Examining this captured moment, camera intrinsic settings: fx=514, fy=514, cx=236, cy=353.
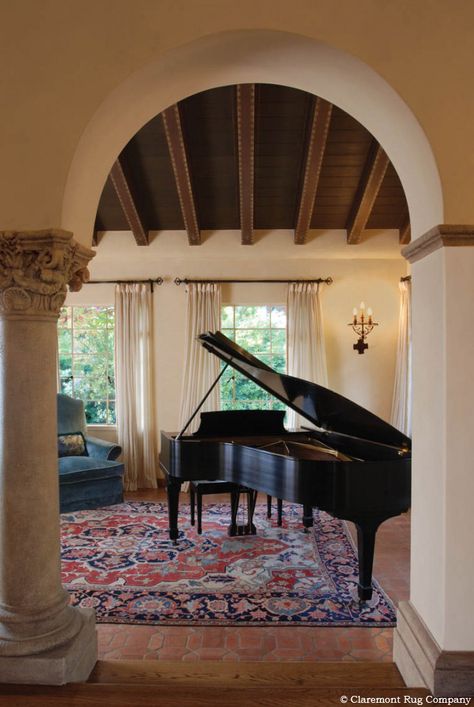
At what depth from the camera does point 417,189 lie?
7.78ft

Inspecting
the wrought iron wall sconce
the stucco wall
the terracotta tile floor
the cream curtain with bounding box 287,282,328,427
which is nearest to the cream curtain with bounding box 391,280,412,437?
the stucco wall

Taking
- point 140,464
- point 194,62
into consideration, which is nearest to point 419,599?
point 194,62

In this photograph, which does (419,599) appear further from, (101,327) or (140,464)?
(101,327)

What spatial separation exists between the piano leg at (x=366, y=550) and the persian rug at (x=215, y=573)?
0.09m

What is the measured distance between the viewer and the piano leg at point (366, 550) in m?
3.41

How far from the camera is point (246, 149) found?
15.3ft

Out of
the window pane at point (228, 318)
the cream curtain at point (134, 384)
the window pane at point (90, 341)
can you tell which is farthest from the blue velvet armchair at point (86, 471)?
the window pane at point (228, 318)

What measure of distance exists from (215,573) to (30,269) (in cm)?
272

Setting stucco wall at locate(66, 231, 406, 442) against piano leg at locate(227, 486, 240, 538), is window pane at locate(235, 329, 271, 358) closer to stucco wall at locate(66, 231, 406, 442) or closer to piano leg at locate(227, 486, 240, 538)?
stucco wall at locate(66, 231, 406, 442)

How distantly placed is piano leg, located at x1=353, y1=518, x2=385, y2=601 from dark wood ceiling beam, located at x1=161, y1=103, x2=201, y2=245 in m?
3.45

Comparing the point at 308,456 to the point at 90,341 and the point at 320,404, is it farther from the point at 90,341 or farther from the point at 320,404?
the point at 90,341

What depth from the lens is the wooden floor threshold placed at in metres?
2.06

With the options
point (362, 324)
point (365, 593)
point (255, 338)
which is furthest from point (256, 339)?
point (365, 593)

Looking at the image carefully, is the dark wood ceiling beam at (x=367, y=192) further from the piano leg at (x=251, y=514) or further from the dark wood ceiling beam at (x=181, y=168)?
the piano leg at (x=251, y=514)
